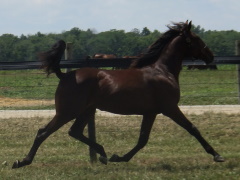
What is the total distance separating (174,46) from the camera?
9.55 metres

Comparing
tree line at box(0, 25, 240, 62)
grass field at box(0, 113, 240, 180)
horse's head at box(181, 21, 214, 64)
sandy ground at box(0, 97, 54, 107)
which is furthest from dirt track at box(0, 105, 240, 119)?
tree line at box(0, 25, 240, 62)

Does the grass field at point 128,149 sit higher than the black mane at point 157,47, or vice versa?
the black mane at point 157,47

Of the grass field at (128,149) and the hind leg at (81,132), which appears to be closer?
the grass field at (128,149)

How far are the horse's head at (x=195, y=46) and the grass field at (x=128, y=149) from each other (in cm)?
161

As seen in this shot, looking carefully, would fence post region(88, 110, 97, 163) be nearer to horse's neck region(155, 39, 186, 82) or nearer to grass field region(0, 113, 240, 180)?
grass field region(0, 113, 240, 180)

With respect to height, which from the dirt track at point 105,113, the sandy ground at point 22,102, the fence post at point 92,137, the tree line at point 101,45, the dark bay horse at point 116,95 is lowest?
the tree line at point 101,45

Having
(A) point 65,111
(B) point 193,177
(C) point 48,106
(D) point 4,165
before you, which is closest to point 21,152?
(D) point 4,165

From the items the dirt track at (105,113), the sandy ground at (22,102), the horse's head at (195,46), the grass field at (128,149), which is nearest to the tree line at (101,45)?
the sandy ground at (22,102)

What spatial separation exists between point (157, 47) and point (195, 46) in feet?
2.00

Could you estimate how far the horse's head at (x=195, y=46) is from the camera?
9.54 metres

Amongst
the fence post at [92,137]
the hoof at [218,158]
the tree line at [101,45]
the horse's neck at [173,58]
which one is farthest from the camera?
the tree line at [101,45]

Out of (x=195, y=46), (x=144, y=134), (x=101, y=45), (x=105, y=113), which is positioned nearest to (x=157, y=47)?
(x=195, y=46)

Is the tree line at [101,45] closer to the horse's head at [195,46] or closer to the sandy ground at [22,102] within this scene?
the sandy ground at [22,102]

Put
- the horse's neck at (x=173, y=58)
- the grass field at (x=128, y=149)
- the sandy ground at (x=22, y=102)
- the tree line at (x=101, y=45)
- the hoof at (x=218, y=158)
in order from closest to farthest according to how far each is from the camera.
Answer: the grass field at (x=128, y=149) < the hoof at (x=218, y=158) < the horse's neck at (x=173, y=58) < the sandy ground at (x=22, y=102) < the tree line at (x=101, y=45)
